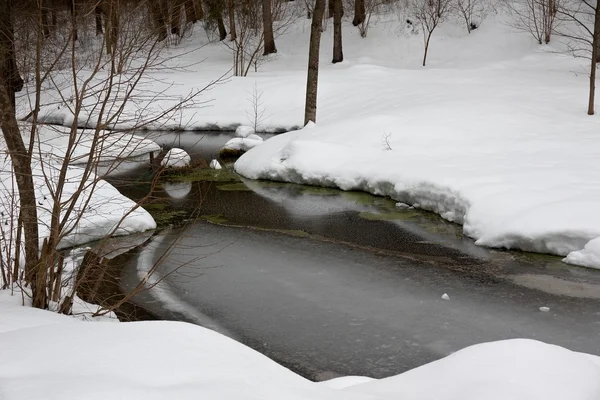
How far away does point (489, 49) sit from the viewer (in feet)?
92.6

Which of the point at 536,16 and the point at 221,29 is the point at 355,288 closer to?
the point at 536,16

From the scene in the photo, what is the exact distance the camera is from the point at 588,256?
31.0 feet

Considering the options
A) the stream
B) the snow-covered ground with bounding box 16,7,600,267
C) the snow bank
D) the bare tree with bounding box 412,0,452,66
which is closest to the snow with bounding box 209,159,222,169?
the snow-covered ground with bounding box 16,7,600,267

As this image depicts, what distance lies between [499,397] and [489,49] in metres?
26.2

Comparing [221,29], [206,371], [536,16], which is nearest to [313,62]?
[536,16]

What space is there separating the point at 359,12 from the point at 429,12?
3.65m

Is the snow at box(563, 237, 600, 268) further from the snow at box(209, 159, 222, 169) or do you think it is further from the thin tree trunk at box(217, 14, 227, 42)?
the thin tree trunk at box(217, 14, 227, 42)

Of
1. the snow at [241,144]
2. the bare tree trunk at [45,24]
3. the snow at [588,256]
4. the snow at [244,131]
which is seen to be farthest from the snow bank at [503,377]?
the snow at [244,131]

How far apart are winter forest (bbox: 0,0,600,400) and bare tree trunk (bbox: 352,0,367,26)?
9731 mm

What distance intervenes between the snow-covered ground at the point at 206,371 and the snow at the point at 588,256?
5.28 meters

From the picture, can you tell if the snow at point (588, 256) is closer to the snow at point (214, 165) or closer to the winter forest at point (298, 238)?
the winter forest at point (298, 238)

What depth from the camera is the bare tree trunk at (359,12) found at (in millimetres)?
32188

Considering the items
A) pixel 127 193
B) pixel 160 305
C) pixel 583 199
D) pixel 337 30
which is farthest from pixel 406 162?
pixel 337 30

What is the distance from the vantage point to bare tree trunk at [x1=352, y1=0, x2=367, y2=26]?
3219 centimetres
